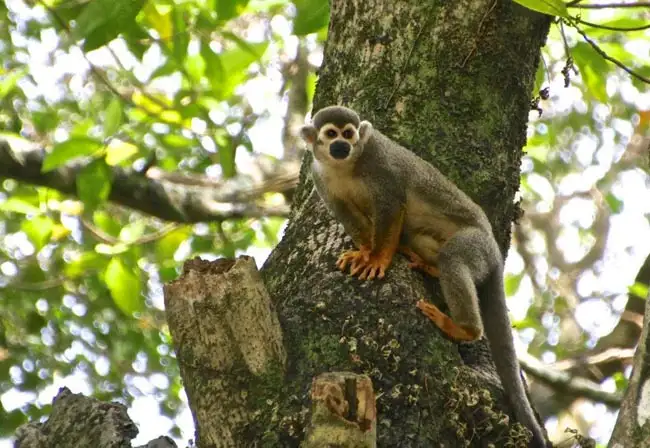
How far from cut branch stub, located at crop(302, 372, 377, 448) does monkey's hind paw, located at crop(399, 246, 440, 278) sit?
1.92 m

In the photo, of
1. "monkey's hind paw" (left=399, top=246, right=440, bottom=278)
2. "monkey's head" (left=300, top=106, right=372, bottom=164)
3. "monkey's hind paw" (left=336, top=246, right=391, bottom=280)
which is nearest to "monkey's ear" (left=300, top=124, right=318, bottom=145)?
"monkey's head" (left=300, top=106, right=372, bottom=164)

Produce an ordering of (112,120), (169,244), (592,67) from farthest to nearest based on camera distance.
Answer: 1. (169,244)
2. (112,120)
3. (592,67)

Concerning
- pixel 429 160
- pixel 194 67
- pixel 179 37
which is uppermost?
pixel 194 67

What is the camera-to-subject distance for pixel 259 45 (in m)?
6.15

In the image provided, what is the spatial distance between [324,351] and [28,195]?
4.10m

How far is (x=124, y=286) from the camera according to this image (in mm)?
5738

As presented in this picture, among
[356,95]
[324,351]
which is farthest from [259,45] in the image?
[324,351]

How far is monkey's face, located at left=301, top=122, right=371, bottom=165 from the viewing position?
4676mm

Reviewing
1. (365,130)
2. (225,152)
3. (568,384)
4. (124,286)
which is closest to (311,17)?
(365,130)

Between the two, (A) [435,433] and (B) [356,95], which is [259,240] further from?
(A) [435,433]

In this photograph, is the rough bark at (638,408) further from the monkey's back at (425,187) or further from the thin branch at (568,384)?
the thin branch at (568,384)

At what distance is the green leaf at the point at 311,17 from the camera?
203 inches

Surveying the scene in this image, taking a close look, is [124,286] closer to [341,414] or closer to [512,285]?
[341,414]

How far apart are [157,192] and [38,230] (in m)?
1.06
